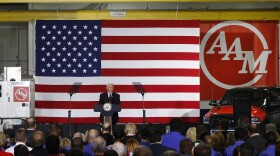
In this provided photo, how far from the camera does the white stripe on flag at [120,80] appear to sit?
24031mm

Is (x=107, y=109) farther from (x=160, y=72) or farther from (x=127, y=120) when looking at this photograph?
(x=160, y=72)

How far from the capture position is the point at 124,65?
2408cm

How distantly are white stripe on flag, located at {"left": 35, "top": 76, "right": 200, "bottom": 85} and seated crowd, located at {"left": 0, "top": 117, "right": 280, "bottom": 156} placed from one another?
29.2ft

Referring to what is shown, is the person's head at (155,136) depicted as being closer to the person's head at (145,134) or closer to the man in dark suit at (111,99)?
the person's head at (145,134)

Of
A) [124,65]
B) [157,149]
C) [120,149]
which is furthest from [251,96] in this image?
[120,149]

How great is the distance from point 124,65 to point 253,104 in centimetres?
444

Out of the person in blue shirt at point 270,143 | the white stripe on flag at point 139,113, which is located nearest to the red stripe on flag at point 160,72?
the white stripe on flag at point 139,113

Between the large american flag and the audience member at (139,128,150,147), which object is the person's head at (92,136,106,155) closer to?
the audience member at (139,128,150,147)

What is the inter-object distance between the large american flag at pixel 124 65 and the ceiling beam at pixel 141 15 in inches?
123

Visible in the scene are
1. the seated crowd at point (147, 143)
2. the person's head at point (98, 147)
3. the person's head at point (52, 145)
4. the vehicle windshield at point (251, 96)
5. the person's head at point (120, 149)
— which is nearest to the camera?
the seated crowd at point (147, 143)

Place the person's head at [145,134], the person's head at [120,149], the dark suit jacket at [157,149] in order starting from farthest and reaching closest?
the person's head at [145,134] → the dark suit jacket at [157,149] → the person's head at [120,149]

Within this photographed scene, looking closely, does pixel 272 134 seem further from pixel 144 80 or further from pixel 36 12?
pixel 36 12

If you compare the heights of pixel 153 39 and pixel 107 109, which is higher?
pixel 153 39

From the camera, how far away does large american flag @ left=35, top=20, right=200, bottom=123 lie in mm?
24000
